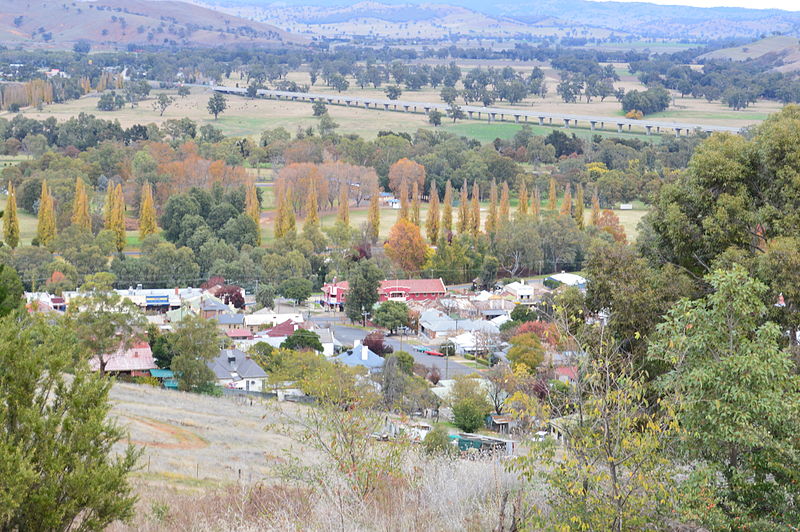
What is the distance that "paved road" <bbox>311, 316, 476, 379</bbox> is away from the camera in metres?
31.1

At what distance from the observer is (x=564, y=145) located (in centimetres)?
7206

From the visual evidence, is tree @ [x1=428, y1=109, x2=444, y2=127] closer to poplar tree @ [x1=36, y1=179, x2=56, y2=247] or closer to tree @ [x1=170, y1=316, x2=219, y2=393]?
poplar tree @ [x1=36, y1=179, x2=56, y2=247]

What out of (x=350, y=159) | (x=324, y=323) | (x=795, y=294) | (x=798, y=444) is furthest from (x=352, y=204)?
(x=798, y=444)

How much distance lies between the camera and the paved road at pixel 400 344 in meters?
31.1

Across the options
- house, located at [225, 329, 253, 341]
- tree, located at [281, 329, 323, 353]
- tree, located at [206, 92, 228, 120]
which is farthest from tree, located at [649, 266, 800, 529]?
tree, located at [206, 92, 228, 120]

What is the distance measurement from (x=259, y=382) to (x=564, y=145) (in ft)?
159

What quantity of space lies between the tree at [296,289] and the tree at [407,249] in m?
4.84

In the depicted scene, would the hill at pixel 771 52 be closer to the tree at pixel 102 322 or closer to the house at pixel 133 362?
the house at pixel 133 362

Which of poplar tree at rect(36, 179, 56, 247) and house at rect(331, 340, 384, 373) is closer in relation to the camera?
house at rect(331, 340, 384, 373)

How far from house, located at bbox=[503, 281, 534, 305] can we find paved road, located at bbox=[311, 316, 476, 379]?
19.6ft

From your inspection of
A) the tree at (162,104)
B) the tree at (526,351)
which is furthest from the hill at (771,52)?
the tree at (526,351)

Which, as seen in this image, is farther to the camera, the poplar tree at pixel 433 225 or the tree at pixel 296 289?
the poplar tree at pixel 433 225

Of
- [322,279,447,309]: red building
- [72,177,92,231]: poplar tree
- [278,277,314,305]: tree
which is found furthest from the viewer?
[72,177,92,231]: poplar tree

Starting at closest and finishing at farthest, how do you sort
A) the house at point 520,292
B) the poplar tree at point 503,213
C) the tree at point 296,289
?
the tree at point 296,289, the house at point 520,292, the poplar tree at point 503,213
